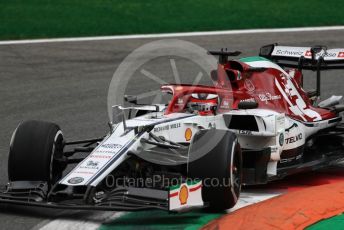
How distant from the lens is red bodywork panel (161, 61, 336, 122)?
9273mm

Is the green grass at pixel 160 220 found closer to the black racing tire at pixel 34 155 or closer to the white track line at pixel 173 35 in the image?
the black racing tire at pixel 34 155

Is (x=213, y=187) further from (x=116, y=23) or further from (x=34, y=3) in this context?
(x=34, y=3)

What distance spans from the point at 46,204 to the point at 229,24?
506 inches

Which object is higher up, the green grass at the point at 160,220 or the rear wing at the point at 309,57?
the rear wing at the point at 309,57

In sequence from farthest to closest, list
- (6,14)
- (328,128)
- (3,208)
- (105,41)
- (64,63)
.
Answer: (6,14), (105,41), (64,63), (328,128), (3,208)

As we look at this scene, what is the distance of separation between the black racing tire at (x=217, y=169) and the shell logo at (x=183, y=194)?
0.25 metres

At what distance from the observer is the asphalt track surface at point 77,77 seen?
1284 centimetres

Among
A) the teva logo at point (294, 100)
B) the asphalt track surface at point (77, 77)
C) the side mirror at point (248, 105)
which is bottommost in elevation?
the asphalt track surface at point (77, 77)

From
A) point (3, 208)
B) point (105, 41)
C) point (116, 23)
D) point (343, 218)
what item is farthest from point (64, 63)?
point (343, 218)

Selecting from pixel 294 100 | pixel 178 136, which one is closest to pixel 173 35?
pixel 294 100

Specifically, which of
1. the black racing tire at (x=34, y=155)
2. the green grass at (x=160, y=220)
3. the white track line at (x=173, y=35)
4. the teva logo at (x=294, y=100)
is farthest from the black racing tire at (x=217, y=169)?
the white track line at (x=173, y=35)

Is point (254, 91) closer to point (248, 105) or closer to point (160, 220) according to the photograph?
point (248, 105)

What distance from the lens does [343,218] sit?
7.65m

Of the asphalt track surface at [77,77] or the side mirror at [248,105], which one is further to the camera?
the asphalt track surface at [77,77]
